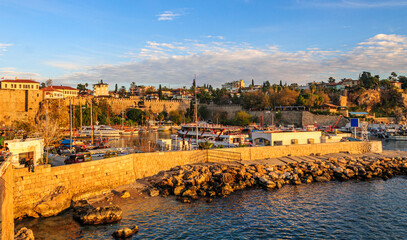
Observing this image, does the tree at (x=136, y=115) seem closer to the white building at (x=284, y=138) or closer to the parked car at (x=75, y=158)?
the white building at (x=284, y=138)

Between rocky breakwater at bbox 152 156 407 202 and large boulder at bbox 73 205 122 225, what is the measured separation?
182 inches

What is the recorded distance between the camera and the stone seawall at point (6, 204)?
358 inches

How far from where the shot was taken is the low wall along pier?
1422 cm

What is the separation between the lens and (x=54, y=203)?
49.8 ft

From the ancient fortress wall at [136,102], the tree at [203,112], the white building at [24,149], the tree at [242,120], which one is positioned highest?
the ancient fortress wall at [136,102]

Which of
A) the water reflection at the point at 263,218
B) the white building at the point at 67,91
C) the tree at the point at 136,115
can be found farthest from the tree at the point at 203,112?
the water reflection at the point at 263,218

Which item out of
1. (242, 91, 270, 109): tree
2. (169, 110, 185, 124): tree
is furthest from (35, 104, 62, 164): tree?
(242, 91, 270, 109): tree

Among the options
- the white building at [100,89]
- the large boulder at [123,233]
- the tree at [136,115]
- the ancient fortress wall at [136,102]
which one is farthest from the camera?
the white building at [100,89]

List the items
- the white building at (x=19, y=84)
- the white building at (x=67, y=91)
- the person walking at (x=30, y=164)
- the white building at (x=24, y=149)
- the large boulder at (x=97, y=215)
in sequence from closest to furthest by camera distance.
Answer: the large boulder at (x=97, y=215), the person walking at (x=30, y=164), the white building at (x=24, y=149), the white building at (x=19, y=84), the white building at (x=67, y=91)

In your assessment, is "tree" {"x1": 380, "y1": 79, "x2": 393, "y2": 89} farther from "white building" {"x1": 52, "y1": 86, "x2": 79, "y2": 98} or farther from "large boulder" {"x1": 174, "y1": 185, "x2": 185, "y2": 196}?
"white building" {"x1": 52, "y1": 86, "x2": 79, "y2": 98}

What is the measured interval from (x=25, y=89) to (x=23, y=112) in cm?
574

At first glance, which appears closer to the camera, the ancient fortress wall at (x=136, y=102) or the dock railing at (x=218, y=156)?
the dock railing at (x=218, y=156)

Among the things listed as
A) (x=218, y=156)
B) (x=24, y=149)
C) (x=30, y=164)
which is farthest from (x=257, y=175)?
(x=24, y=149)

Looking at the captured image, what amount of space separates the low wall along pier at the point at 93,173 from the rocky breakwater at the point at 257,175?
143 centimetres
